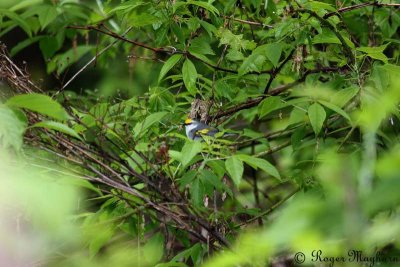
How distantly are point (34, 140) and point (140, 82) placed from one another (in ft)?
7.56

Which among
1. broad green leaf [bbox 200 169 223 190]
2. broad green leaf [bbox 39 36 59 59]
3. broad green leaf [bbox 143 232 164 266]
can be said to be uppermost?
broad green leaf [bbox 39 36 59 59]

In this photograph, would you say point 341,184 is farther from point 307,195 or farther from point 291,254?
point 291,254

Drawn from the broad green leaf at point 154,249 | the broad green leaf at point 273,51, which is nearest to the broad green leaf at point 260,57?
the broad green leaf at point 273,51

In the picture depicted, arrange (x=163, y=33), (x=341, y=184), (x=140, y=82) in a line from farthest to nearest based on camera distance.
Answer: (x=140, y=82) < (x=163, y=33) < (x=341, y=184)

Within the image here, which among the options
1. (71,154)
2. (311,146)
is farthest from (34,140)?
(311,146)

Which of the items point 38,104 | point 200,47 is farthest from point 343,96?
point 38,104

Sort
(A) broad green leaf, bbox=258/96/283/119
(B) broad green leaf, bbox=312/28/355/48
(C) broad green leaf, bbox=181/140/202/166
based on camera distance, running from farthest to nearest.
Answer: (A) broad green leaf, bbox=258/96/283/119 → (B) broad green leaf, bbox=312/28/355/48 → (C) broad green leaf, bbox=181/140/202/166

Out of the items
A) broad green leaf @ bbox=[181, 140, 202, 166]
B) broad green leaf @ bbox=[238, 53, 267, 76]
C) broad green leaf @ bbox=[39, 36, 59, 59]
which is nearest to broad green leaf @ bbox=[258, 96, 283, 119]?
broad green leaf @ bbox=[238, 53, 267, 76]

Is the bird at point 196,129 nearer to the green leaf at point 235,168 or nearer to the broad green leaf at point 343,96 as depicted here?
the green leaf at point 235,168

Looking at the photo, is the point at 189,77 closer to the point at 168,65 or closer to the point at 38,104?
the point at 168,65

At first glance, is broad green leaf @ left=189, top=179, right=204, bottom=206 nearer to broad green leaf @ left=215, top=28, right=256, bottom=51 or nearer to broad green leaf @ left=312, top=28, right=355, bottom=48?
broad green leaf @ left=215, top=28, right=256, bottom=51

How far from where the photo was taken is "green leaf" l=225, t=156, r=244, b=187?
2.38 metres

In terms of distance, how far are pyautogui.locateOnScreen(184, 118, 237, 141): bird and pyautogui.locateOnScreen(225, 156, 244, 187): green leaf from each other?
43cm

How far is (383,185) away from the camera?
3.59 ft
